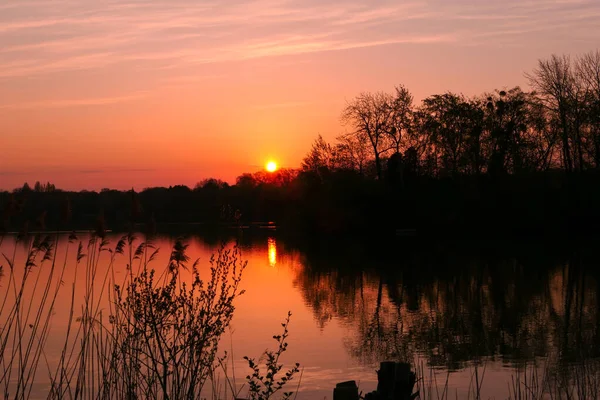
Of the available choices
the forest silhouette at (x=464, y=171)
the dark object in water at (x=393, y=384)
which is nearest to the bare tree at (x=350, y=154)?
the forest silhouette at (x=464, y=171)

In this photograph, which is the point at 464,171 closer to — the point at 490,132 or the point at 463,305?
the point at 490,132

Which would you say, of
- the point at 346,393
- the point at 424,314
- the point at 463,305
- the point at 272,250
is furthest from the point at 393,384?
the point at 272,250

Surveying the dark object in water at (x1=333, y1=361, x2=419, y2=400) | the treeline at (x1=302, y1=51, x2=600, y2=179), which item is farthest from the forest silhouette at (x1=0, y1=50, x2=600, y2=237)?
the dark object in water at (x1=333, y1=361, x2=419, y2=400)

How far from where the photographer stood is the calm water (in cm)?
1552

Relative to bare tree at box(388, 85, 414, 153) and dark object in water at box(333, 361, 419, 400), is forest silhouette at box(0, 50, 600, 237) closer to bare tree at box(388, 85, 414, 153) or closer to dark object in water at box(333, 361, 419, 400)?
bare tree at box(388, 85, 414, 153)

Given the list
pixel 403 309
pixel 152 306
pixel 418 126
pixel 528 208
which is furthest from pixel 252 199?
pixel 152 306

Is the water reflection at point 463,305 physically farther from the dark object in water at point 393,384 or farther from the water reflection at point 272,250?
the dark object in water at point 393,384

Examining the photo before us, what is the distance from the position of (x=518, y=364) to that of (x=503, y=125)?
160 feet

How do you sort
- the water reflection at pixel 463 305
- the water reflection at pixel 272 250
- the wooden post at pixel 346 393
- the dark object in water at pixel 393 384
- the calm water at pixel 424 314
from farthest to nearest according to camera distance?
1. the water reflection at pixel 272 250
2. the water reflection at pixel 463 305
3. the calm water at pixel 424 314
4. the dark object in water at pixel 393 384
5. the wooden post at pixel 346 393

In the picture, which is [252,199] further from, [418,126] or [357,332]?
[357,332]

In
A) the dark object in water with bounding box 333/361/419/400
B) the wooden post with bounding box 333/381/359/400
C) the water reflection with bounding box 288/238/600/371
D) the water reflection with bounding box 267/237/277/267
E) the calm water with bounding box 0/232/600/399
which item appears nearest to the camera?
the wooden post with bounding box 333/381/359/400

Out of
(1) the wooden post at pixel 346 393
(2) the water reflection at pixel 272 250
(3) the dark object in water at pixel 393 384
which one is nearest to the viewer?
(1) the wooden post at pixel 346 393

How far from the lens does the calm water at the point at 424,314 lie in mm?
15523

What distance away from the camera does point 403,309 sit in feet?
77.9
